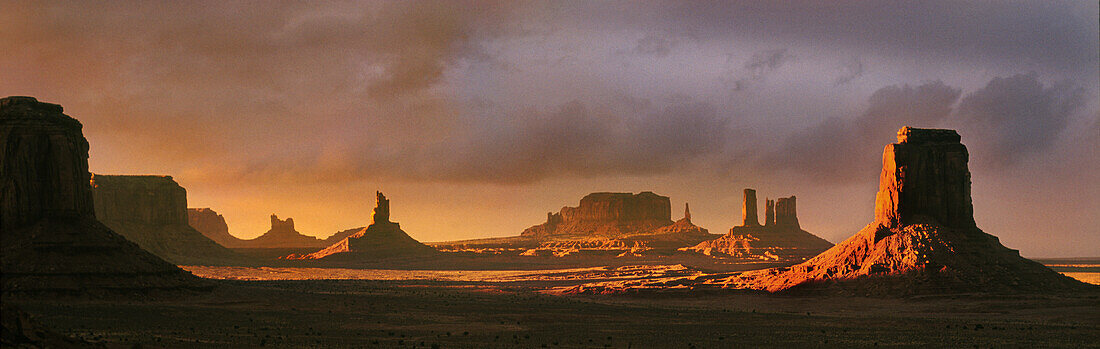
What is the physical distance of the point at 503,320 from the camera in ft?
156

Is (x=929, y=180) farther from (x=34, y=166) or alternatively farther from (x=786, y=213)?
(x=786, y=213)

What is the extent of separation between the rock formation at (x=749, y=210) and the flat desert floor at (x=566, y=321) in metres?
109

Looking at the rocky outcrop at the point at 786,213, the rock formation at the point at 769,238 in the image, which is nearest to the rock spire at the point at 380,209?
the rock formation at the point at 769,238

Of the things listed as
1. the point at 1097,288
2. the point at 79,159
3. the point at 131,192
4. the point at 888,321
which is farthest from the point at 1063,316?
the point at 131,192

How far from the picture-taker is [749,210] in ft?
568

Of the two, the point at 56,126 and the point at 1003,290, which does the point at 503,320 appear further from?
the point at 1003,290

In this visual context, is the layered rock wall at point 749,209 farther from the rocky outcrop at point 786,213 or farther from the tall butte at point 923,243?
the tall butte at point 923,243

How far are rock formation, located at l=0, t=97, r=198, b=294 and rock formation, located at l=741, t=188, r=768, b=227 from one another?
136 m

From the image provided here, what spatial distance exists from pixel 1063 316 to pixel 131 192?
138072mm

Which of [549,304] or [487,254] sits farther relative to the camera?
[487,254]

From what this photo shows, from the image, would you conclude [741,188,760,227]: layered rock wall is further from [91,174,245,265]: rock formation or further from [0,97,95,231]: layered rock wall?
[0,97,95,231]: layered rock wall

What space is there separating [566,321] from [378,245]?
122 m

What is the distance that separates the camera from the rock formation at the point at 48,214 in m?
47.3

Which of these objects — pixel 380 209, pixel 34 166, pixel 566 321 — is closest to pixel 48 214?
pixel 34 166
